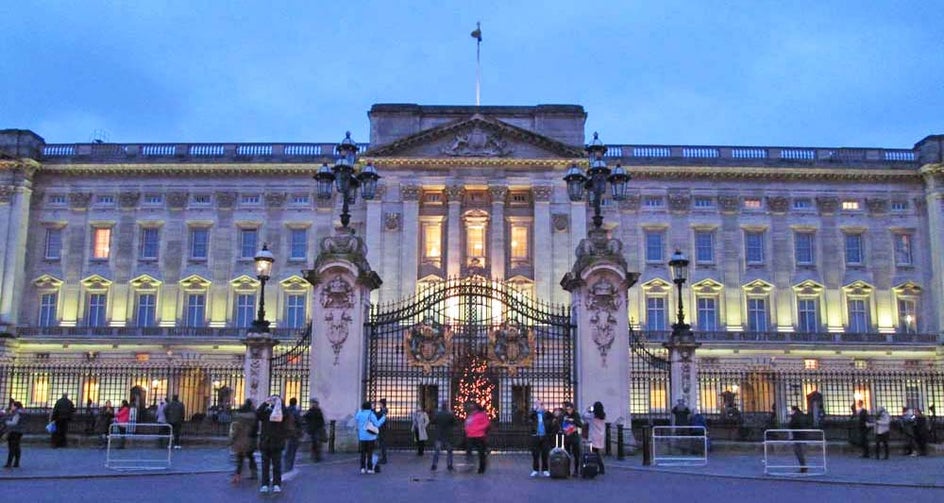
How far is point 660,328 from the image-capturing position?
5553cm

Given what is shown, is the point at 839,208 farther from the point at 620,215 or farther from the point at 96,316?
the point at 96,316

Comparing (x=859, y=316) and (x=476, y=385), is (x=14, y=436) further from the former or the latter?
(x=859, y=316)

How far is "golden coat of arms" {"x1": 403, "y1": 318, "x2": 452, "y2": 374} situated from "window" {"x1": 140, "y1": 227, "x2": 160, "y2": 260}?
39.7 metres

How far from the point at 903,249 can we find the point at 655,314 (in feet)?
54.6

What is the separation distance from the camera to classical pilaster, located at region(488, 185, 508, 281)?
180 ft

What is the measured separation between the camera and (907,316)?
56688 mm

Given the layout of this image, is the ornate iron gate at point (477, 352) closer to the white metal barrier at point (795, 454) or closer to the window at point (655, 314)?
the white metal barrier at point (795, 454)

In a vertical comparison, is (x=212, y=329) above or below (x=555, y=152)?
below

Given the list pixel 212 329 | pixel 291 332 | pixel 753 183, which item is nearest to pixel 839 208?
pixel 753 183

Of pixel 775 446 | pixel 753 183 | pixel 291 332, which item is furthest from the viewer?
pixel 753 183

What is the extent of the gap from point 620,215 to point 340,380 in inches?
1506

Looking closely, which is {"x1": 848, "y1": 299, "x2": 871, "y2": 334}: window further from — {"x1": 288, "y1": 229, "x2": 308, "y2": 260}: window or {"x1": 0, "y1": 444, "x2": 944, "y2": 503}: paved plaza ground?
{"x1": 0, "y1": 444, "x2": 944, "y2": 503}: paved plaza ground

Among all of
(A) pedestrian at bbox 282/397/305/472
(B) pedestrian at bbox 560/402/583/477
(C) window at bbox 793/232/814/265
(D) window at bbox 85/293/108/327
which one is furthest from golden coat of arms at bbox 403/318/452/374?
(C) window at bbox 793/232/814/265

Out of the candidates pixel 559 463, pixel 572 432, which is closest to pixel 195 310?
pixel 572 432
